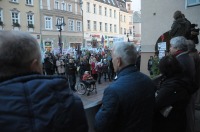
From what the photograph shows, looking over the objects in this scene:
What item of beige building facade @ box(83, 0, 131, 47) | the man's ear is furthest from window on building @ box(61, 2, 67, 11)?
the man's ear

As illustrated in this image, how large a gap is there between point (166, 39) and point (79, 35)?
122 ft

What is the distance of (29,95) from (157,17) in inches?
405

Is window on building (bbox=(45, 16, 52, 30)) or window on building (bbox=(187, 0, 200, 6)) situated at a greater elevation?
window on building (bbox=(45, 16, 52, 30))

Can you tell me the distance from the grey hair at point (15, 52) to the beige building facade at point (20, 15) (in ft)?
102

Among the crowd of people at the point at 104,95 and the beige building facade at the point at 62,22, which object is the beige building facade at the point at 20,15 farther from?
the crowd of people at the point at 104,95

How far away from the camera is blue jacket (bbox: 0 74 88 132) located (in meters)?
1.12

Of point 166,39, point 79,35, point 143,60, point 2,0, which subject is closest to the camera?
point 166,39

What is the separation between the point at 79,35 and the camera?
44.2 m

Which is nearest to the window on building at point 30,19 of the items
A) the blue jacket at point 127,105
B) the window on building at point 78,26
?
the window on building at point 78,26

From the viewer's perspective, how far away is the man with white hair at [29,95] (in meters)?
1.13

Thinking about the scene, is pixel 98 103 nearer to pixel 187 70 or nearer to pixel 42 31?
pixel 187 70

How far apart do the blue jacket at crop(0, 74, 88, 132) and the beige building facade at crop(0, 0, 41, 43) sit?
1231 inches

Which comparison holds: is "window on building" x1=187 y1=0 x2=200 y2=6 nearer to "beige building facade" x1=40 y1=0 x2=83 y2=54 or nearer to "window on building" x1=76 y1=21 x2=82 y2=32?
"beige building facade" x1=40 y1=0 x2=83 y2=54

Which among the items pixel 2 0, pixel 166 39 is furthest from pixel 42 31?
pixel 166 39
